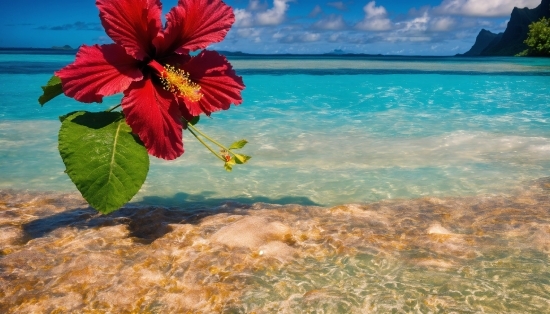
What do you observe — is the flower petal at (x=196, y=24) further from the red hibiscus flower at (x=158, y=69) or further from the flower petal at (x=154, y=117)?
the flower petal at (x=154, y=117)

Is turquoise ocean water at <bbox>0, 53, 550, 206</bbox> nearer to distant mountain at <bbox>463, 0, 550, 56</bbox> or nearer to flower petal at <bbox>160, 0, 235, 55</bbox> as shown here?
flower petal at <bbox>160, 0, 235, 55</bbox>

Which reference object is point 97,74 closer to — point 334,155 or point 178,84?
point 178,84

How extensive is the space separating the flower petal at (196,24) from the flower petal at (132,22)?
2.2 inches

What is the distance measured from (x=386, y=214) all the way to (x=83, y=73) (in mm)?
2311

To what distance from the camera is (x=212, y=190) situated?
469 cm

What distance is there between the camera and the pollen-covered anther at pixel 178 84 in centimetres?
180

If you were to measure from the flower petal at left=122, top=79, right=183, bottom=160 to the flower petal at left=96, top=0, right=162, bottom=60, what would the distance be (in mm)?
138

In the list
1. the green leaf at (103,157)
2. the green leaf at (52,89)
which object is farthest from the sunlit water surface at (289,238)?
the green leaf at (52,89)

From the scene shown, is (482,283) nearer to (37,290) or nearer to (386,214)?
(386,214)

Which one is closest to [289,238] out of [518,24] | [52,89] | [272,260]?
[272,260]

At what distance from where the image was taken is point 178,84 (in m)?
1.79

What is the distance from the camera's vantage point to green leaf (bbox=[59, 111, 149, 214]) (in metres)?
1.86

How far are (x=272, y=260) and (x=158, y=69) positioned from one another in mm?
1145

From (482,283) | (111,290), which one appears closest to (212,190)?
(111,290)
